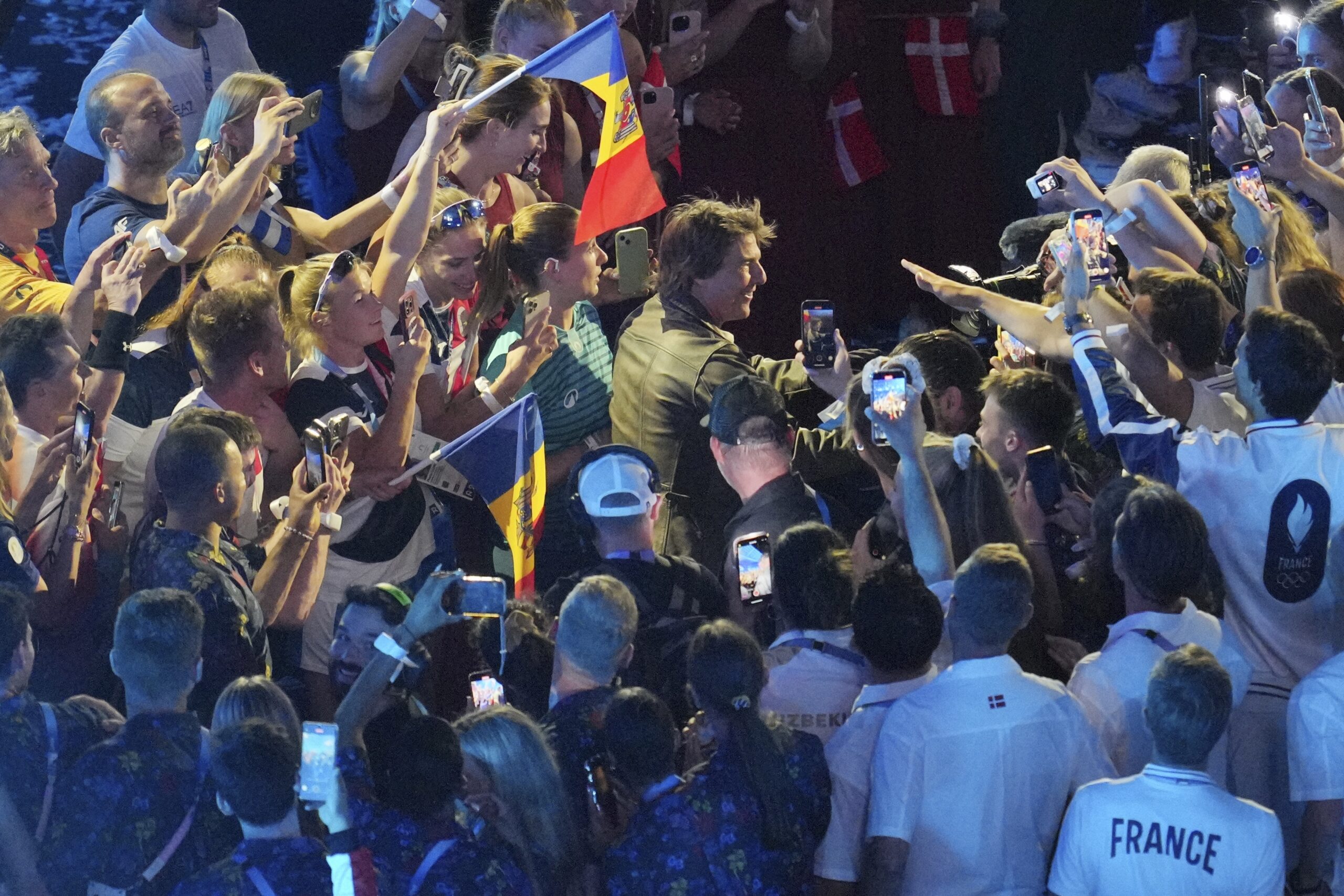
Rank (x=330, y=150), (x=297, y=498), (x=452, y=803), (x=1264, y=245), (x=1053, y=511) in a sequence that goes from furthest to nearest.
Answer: (x=330, y=150) → (x=1264, y=245) → (x=1053, y=511) → (x=297, y=498) → (x=452, y=803)

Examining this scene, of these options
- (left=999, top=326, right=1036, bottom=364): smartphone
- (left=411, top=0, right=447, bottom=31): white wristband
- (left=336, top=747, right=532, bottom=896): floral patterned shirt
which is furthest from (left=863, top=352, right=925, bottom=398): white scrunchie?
(left=411, top=0, right=447, bottom=31): white wristband

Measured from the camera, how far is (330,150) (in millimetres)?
6387

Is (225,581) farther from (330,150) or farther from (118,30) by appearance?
(118,30)

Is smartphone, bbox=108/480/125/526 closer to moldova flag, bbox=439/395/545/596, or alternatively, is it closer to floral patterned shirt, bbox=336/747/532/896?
moldova flag, bbox=439/395/545/596

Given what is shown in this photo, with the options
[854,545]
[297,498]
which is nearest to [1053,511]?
[854,545]

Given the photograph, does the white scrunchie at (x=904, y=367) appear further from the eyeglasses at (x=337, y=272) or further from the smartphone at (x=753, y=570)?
the eyeglasses at (x=337, y=272)

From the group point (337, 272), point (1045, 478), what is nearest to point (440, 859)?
point (337, 272)

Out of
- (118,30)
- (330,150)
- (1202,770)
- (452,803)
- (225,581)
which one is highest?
(118,30)

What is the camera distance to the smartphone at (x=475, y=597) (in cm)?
366

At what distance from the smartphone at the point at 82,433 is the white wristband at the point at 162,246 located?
0.63m

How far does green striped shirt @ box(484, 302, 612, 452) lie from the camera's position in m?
5.26

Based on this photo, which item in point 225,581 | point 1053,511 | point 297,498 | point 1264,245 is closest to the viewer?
point 225,581

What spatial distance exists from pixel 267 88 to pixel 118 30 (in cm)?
166

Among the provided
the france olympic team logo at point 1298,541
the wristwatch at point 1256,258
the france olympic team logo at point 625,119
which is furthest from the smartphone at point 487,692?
the wristwatch at point 1256,258
